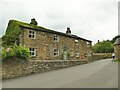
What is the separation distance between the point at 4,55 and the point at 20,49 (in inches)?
81.1

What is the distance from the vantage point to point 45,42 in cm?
3105

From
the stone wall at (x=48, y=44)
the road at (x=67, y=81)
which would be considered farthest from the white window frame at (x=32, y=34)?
the road at (x=67, y=81)

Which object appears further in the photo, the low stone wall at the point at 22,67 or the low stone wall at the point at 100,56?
the low stone wall at the point at 100,56

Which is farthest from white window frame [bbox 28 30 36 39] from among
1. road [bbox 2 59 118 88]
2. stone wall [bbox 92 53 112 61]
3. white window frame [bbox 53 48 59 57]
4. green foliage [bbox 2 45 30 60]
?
stone wall [bbox 92 53 112 61]

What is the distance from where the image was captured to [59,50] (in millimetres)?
34062

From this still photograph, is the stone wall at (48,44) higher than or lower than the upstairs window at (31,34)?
lower

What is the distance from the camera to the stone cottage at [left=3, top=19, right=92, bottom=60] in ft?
91.3

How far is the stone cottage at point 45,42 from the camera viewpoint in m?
27.8

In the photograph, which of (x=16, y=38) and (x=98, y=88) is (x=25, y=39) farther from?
(x=98, y=88)

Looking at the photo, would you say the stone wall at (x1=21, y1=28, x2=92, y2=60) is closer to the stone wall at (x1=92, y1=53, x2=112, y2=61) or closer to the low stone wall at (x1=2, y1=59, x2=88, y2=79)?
the low stone wall at (x1=2, y1=59, x2=88, y2=79)

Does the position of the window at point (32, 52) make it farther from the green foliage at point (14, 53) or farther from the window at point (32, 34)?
the green foliage at point (14, 53)

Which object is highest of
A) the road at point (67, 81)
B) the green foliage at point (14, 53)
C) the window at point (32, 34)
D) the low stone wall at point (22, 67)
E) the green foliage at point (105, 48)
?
the window at point (32, 34)

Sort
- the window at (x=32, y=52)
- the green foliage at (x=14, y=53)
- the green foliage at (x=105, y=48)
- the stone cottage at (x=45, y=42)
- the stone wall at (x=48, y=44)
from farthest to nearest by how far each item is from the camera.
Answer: the green foliage at (x=105, y=48), the window at (x=32, y=52), the stone wall at (x=48, y=44), the stone cottage at (x=45, y=42), the green foliage at (x=14, y=53)

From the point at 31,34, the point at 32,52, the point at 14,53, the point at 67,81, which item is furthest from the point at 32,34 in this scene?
the point at 67,81
